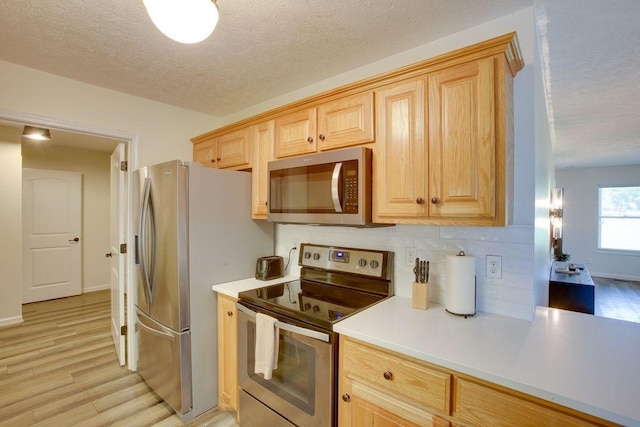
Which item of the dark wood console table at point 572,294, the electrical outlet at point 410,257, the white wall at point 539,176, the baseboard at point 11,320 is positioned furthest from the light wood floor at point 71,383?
the dark wood console table at point 572,294

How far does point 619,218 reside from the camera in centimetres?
624

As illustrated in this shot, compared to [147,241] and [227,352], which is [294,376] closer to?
[227,352]

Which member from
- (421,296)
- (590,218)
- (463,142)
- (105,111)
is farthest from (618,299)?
(105,111)

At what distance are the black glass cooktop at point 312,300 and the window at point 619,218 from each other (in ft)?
24.8

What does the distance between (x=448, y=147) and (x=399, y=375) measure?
102 cm

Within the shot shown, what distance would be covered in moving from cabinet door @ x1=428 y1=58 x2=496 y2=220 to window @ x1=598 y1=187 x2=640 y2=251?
7.60m

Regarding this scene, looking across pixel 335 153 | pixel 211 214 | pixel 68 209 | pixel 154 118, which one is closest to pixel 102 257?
pixel 68 209

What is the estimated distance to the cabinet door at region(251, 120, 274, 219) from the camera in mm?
2133

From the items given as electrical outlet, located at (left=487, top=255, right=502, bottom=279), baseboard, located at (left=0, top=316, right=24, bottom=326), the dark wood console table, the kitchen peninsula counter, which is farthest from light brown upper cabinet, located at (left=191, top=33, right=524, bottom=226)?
baseboard, located at (left=0, top=316, right=24, bottom=326)

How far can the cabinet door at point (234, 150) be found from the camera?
231cm

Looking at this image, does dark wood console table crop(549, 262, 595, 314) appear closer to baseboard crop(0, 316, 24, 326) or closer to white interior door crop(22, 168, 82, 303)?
baseboard crop(0, 316, 24, 326)

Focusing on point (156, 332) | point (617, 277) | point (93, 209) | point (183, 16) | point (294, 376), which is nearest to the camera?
point (183, 16)

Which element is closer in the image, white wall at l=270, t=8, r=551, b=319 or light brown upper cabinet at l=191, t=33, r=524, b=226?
light brown upper cabinet at l=191, t=33, r=524, b=226

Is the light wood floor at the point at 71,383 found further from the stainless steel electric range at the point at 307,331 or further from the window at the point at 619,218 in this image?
the window at the point at 619,218
